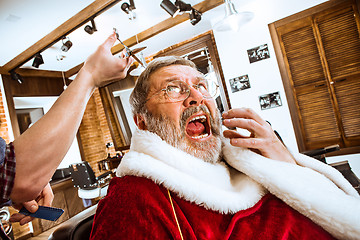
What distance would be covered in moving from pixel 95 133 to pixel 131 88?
1849mm

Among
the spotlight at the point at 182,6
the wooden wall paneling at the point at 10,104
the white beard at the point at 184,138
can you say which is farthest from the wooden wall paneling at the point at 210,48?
the wooden wall paneling at the point at 10,104

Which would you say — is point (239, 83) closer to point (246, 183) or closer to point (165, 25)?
point (165, 25)

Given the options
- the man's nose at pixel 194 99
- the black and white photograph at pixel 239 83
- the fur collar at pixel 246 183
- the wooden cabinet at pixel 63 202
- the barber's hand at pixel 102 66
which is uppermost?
the black and white photograph at pixel 239 83

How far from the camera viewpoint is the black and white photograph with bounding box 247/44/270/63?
13.0 feet

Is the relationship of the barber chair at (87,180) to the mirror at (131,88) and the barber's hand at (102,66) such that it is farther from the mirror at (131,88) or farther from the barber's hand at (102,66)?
the barber's hand at (102,66)

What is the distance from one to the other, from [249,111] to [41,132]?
842 mm

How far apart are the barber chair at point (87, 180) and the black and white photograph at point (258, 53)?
3.18m

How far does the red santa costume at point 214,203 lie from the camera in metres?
0.79

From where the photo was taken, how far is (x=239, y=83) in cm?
421

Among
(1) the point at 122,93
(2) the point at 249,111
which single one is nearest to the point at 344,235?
(2) the point at 249,111

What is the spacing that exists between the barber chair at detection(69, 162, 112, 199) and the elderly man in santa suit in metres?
3.21

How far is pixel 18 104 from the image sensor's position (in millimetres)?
5434

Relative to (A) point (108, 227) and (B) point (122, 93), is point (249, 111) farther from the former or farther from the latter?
(B) point (122, 93)

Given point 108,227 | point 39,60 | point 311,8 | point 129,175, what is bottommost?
point 108,227
